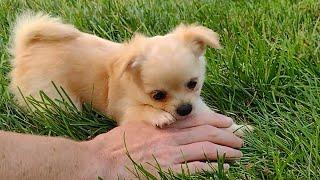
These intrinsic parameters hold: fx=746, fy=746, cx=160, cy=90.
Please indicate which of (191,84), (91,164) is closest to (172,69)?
(191,84)

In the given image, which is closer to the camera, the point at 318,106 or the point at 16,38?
the point at 318,106

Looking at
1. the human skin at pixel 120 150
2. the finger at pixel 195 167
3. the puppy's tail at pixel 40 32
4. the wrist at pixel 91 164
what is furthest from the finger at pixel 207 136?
the puppy's tail at pixel 40 32

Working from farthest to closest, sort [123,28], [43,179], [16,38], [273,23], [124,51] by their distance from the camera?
[123,28] < [273,23] < [16,38] < [124,51] < [43,179]

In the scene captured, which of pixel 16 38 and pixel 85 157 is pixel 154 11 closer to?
pixel 16 38

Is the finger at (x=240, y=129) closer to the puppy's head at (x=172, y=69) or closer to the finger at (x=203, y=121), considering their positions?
the finger at (x=203, y=121)

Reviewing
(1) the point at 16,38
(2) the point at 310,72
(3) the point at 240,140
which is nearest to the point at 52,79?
(1) the point at 16,38

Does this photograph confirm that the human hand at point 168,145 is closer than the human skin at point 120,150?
No
